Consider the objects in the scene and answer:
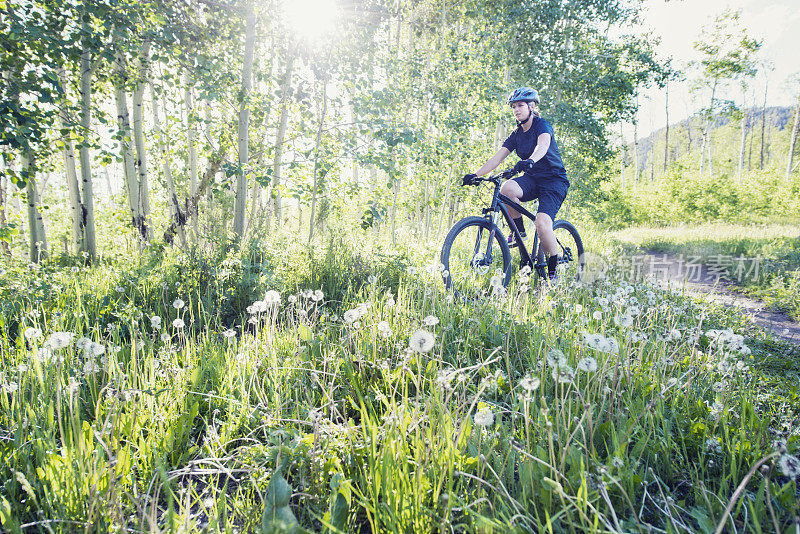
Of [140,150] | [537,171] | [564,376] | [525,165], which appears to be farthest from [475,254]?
[140,150]

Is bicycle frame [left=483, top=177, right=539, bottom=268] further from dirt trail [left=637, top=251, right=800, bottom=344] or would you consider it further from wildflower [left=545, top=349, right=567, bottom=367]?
wildflower [left=545, top=349, right=567, bottom=367]

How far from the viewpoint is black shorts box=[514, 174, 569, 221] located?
4.60 m

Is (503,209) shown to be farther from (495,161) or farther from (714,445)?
(714,445)

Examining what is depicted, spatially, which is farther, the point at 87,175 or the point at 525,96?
the point at 87,175

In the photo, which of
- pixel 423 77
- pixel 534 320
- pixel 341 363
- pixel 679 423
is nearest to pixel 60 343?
pixel 341 363

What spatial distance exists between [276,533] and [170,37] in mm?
5894

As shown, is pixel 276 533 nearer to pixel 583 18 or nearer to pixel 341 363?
pixel 341 363

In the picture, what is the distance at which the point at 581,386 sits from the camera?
209 centimetres

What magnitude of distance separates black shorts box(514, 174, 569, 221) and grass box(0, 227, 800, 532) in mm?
1758

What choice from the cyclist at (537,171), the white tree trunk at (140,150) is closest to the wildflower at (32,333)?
the cyclist at (537,171)

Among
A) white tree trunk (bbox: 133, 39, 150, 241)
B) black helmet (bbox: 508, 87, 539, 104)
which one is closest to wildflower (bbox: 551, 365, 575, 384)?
black helmet (bbox: 508, 87, 539, 104)

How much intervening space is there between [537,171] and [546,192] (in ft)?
0.96

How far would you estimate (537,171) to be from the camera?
4727 mm

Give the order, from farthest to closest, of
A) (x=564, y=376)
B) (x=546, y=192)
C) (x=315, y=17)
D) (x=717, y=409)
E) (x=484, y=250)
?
1. (x=315, y=17)
2. (x=546, y=192)
3. (x=484, y=250)
4. (x=717, y=409)
5. (x=564, y=376)
